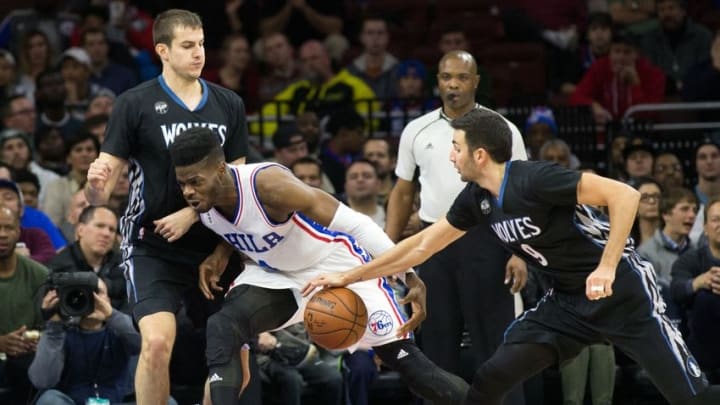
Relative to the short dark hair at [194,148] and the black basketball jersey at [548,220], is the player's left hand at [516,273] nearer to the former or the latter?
the black basketball jersey at [548,220]

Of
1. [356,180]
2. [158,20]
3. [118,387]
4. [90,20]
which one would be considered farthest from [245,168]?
[90,20]

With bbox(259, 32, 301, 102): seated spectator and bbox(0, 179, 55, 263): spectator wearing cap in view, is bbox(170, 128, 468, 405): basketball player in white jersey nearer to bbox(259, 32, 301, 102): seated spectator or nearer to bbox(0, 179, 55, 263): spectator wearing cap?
bbox(0, 179, 55, 263): spectator wearing cap

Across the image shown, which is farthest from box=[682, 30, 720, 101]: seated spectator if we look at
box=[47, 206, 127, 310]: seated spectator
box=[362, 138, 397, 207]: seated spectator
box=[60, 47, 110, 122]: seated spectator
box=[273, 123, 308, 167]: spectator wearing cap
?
box=[47, 206, 127, 310]: seated spectator

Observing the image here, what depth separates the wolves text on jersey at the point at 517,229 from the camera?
6930 mm

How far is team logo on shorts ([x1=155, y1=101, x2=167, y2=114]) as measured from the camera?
7.48 meters

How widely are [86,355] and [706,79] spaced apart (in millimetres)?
6892

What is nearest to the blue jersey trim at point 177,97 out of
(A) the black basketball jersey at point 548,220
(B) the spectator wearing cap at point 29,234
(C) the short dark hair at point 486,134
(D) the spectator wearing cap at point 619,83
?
(C) the short dark hair at point 486,134

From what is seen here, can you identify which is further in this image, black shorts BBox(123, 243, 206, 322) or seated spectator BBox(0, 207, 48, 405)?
seated spectator BBox(0, 207, 48, 405)

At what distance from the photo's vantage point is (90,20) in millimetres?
13984

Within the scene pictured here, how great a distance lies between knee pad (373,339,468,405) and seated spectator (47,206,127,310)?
2485 millimetres

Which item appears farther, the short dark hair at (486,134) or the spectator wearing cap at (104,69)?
the spectator wearing cap at (104,69)

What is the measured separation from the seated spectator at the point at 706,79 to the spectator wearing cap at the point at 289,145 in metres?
3.93

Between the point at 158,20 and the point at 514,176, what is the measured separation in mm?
2133

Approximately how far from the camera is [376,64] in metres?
13.8
